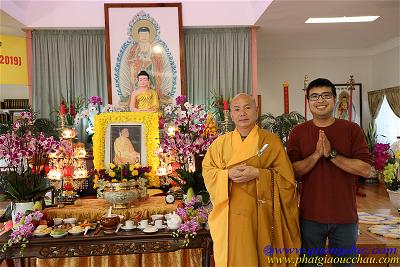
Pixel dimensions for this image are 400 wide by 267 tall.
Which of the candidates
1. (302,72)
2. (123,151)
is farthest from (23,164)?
(302,72)

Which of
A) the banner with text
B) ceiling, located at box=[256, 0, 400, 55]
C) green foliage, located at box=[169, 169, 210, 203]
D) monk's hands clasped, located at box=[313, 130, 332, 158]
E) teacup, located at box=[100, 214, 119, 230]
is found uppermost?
ceiling, located at box=[256, 0, 400, 55]

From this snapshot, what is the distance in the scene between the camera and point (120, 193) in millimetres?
3350

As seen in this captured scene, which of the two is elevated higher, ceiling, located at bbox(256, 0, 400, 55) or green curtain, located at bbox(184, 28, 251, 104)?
ceiling, located at bbox(256, 0, 400, 55)

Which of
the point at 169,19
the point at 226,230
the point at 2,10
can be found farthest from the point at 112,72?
the point at 226,230

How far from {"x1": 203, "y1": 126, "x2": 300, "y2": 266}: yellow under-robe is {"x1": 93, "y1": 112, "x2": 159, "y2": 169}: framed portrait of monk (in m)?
2.65

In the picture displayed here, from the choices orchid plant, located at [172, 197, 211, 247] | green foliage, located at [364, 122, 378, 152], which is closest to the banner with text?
orchid plant, located at [172, 197, 211, 247]

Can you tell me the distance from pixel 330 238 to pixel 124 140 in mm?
3185

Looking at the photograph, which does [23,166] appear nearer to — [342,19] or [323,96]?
[323,96]

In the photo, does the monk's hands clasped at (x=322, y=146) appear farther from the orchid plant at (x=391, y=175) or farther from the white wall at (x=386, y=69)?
the white wall at (x=386, y=69)

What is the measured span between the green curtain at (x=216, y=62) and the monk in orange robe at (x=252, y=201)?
5026 mm

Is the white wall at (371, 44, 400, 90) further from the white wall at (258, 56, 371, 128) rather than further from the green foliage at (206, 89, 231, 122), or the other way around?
the green foliage at (206, 89, 231, 122)

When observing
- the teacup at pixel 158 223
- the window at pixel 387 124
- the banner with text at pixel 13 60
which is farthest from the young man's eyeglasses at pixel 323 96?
the window at pixel 387 124

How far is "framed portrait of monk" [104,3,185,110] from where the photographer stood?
6.93 meters

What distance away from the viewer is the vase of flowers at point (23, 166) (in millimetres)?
3055
